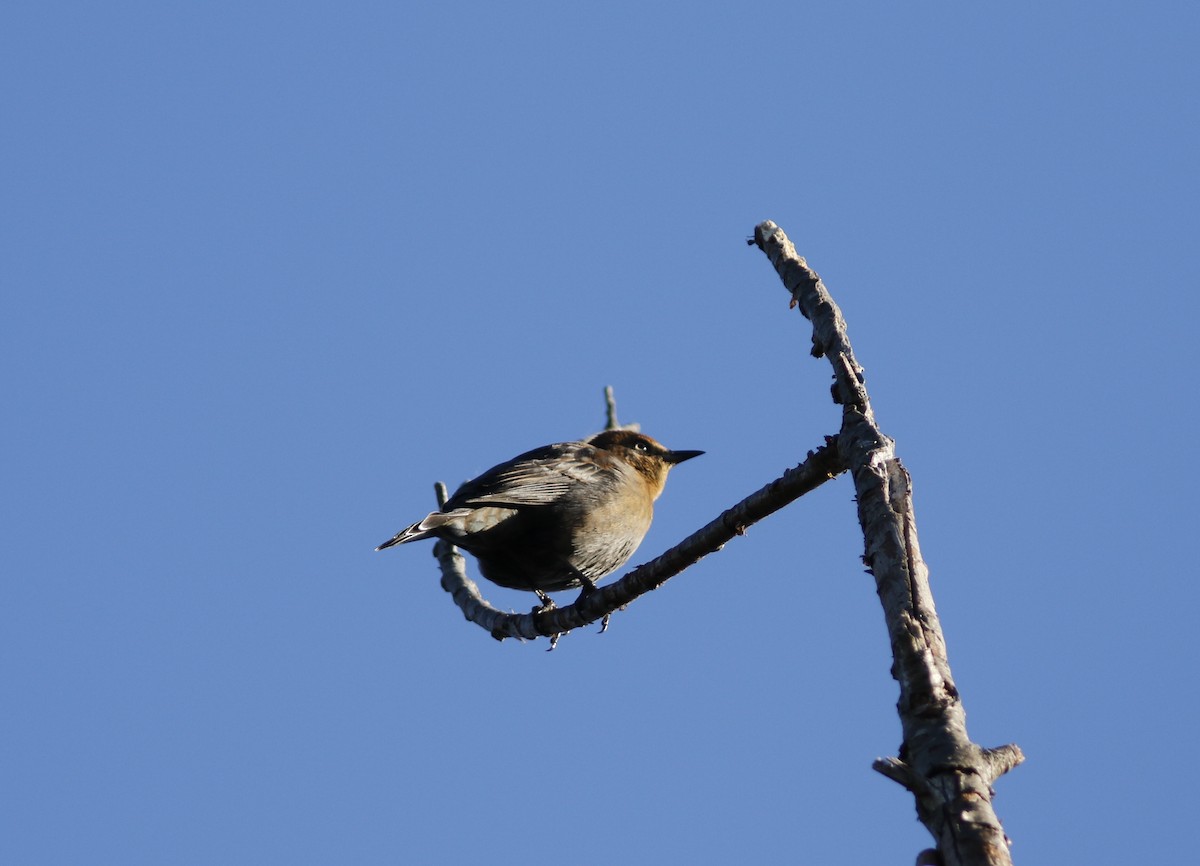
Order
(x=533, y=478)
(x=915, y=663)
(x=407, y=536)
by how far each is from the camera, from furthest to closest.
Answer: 1. (x=533, y=478)
2. (x=407, y=536)
3. (x=915, y=663)

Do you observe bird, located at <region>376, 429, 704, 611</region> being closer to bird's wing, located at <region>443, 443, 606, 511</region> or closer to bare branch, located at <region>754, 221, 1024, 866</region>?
bird's wing, located at <region>443, 443, 606, 511</region>

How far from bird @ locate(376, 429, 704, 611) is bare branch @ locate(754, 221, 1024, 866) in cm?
352

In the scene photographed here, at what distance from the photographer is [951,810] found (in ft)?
8.90

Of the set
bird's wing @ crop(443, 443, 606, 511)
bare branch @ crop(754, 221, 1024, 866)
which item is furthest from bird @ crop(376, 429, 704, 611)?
bare branch @ crop(754, 221, 1024, 866)

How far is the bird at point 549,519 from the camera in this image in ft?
24.7

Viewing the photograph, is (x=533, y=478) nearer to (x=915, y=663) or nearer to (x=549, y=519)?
(x=549, y=519)

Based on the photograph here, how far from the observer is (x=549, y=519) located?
7.77 meters

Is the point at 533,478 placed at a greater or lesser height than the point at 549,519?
greater

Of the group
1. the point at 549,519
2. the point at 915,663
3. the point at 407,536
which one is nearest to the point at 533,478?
the point at 549,519

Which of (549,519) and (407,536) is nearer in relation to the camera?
(407,536)

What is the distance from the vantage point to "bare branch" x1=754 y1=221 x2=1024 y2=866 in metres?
2.69

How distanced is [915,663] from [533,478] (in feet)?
16.4

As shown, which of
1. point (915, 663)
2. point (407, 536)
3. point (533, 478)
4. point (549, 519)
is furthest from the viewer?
point (533, 478)

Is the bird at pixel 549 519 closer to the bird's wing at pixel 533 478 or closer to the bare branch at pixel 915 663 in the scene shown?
the bird's wing at pixel 533 478
